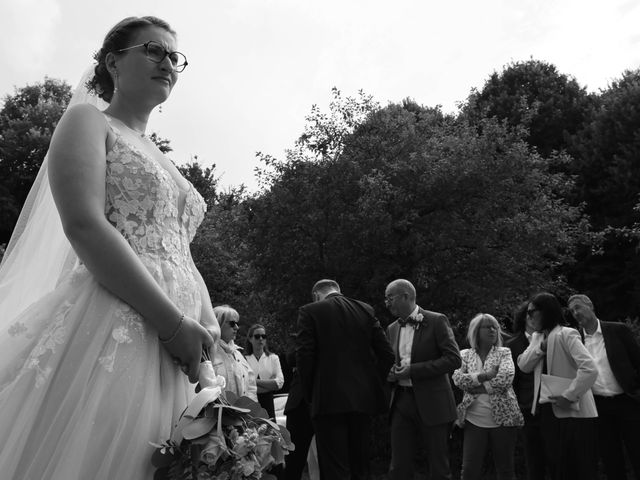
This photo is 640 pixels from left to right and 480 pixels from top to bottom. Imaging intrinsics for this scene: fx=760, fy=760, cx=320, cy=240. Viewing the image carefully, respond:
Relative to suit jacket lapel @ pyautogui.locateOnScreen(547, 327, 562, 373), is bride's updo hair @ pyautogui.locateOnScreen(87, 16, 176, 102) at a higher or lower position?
lower

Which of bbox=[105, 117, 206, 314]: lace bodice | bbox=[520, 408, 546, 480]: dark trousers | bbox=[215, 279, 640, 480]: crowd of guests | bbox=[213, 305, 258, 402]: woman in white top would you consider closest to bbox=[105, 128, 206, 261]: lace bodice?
bbox=[105, 117, 206, 314]: lace bodice

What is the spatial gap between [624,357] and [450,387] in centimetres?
187

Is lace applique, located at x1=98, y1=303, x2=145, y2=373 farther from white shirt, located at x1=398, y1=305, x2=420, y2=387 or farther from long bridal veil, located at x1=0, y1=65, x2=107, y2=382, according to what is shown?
white shirt, located at x1=398, y1=305, x2=420, y2=387

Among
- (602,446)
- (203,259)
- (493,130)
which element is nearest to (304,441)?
(602,446)

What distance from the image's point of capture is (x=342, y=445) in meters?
7.81

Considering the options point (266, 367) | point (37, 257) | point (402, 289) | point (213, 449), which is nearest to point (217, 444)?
point (213, 449)

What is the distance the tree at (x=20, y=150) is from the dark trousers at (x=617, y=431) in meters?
23.6

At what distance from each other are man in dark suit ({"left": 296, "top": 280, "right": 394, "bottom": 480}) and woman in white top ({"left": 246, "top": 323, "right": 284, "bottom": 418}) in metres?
2.46

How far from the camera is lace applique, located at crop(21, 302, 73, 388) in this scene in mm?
2229

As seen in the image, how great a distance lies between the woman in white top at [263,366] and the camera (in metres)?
10.3

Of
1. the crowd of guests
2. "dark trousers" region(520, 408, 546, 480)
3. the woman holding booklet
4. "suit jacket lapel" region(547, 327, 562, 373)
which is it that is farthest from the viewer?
"dark trousers" region(520, 408, 546, 480)

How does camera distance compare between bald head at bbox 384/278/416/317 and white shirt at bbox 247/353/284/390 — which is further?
white shirt at bbox 247/353/284/390

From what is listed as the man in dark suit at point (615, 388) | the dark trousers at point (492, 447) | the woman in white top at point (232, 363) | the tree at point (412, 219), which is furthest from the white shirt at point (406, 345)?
the tree at point (412, 219)

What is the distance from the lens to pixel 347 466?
767cm
